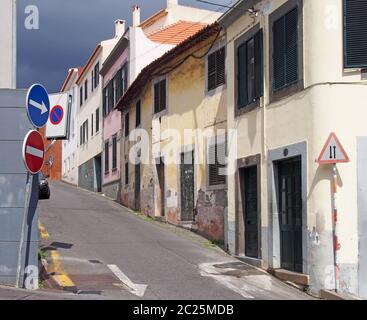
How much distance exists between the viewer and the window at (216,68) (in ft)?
55.0

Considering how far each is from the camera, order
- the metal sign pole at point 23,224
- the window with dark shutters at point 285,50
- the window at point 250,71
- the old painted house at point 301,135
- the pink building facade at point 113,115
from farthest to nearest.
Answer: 1. the pink building facade at point 113,115
2. the window at point 250,71
3. the window with dark shutters at point 285,50
4. the old painted house at point 301,135
5. the metal sign pole at point 23,224

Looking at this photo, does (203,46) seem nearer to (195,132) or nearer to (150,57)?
(195,132)

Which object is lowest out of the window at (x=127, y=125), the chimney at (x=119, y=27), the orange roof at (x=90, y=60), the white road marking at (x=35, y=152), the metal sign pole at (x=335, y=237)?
the metal sign pole at (x=335, y=237)

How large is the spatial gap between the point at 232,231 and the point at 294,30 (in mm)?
5362

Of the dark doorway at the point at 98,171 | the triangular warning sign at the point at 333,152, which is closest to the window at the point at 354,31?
the triangular warning sign at the point at 333,152

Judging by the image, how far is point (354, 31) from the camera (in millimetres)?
11383

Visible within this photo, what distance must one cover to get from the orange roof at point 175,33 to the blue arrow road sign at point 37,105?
18023 millimetres

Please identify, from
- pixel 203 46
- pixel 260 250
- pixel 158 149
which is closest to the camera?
pixel 260 250

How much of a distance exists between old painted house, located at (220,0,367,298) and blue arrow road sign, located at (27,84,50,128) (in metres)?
4.88

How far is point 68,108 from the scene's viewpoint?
1120 cm

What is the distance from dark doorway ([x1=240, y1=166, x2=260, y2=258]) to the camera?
1431 centimetres

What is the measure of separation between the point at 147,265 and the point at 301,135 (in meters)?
4.28

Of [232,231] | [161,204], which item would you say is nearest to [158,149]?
[161,204]

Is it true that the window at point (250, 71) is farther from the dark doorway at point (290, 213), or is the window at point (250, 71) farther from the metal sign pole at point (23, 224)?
the metal sign pole at point (23, 224)
